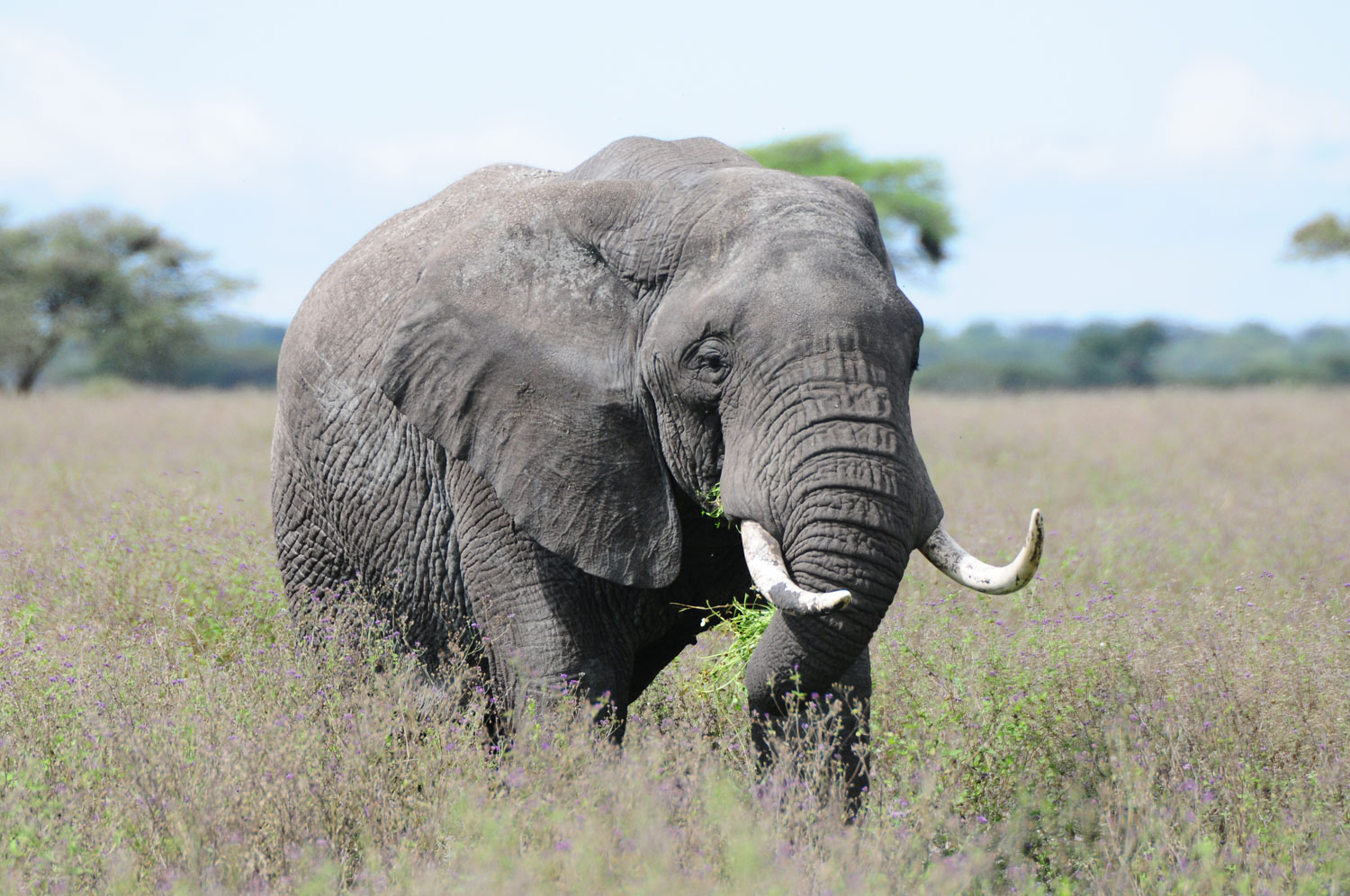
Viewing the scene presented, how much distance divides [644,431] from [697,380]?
320mm

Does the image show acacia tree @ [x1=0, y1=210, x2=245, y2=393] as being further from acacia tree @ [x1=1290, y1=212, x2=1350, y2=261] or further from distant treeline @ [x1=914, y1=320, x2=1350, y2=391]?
acacia tree @ [x1=1290, y1=212, x2=1350, y2=261]

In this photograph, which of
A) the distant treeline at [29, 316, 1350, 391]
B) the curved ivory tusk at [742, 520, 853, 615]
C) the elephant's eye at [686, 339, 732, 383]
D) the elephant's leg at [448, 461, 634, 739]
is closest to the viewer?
the curved ivory tusk at [742, 520, 853, 615]

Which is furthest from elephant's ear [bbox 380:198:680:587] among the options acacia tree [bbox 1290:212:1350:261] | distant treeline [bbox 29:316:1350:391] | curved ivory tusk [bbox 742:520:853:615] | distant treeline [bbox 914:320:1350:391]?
acacia tree [bbox 1290:212:1350:261]

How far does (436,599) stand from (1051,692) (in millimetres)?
2283

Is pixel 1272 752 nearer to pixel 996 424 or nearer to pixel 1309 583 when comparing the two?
pixel 1309 583

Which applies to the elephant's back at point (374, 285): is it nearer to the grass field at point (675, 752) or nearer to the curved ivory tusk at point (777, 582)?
the grass field at point (675, 752)

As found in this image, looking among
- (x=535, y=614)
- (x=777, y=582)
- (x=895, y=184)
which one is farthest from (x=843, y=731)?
(x=895, y=184)

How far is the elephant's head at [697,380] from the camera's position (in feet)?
12.3

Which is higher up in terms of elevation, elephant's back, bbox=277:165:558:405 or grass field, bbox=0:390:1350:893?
elephant's back, bbox=277:165:558:405

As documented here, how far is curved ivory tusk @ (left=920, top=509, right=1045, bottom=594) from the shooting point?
142 inches

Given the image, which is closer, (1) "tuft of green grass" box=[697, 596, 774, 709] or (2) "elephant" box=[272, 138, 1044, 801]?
(2) "elephant" box=[272, 138, 1044, 801]

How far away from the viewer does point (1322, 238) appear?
33531 mm

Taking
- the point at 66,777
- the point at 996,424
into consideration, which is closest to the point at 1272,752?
the point at 66,777

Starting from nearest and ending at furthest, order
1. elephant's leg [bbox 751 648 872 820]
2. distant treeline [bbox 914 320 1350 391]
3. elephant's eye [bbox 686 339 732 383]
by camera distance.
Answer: elephant's eye [bbox 686 339 732 383] → elephant's leg [bbox 751 648 872 820] → distant treeline [bbox 914 320 1350 391]
